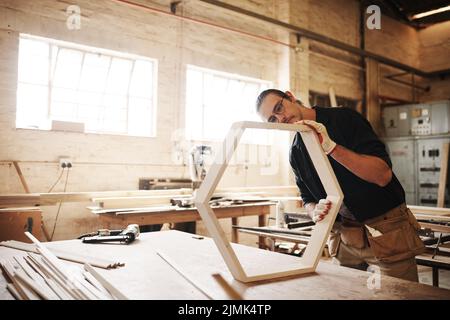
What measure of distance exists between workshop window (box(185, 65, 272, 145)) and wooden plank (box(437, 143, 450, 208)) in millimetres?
3352

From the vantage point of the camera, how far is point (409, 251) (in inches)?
65.2

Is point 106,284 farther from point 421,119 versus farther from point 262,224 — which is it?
point 421,119

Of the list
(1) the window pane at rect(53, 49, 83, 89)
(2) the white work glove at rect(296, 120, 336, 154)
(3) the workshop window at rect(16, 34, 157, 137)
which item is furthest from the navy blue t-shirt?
(1) the window pane at rect(53, 49, 83, 89)

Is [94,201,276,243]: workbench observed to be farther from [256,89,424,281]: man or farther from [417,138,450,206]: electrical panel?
[417,138,450,206]: electrical panel

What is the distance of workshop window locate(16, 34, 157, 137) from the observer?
433 centimetres

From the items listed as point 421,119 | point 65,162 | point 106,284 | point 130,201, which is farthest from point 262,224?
point 421,119

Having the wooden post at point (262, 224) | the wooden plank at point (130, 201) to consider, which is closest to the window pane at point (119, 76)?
the wooden plank at point (130, 201)

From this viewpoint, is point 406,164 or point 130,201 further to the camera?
point 406,164

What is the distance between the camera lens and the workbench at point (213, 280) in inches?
41.1

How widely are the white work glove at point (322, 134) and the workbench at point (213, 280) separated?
0.46 metres

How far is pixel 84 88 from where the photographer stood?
4723mm

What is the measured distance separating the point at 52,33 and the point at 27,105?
3.01 feet

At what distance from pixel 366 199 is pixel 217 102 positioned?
4642 mm

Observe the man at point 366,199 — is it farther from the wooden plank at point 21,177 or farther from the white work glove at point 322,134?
the wooden plank at point 21,177
